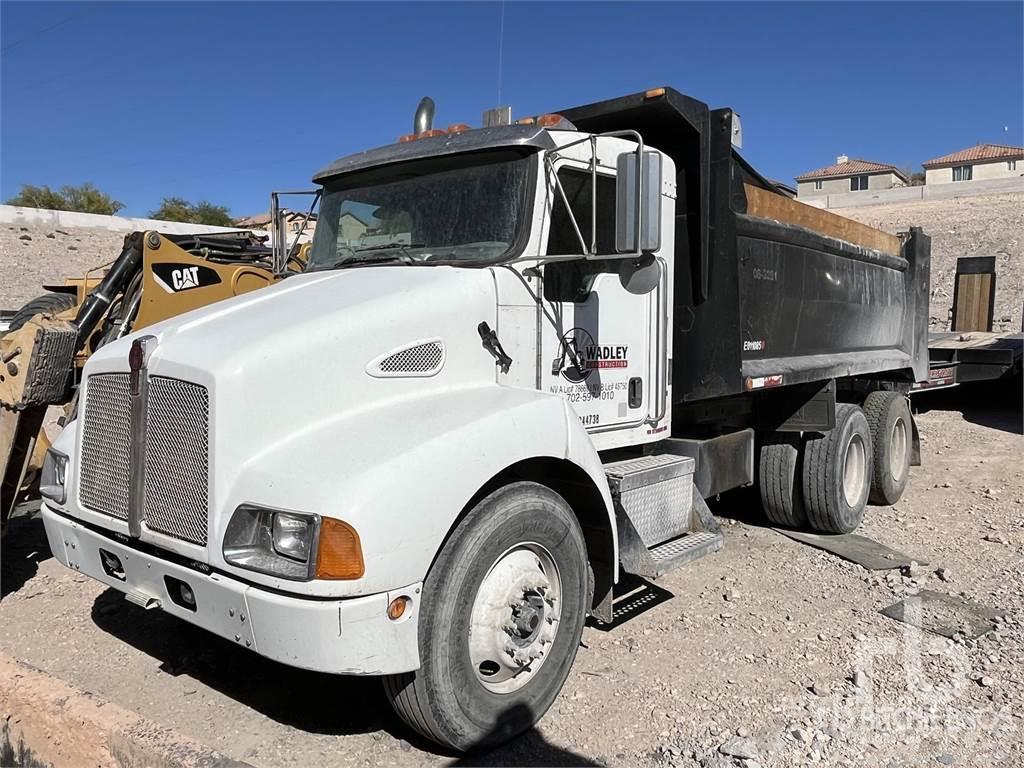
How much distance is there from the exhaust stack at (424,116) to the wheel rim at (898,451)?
5.10 m

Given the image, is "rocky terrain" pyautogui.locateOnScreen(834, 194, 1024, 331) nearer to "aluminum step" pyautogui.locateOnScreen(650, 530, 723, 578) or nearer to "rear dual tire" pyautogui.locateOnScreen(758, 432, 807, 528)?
"rear dual tire" pyautogui.locateOnScreen(758, 432, 807, 528)

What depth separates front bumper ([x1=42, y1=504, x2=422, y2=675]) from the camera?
262 centimetres

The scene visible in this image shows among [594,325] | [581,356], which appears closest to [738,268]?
[594,325]

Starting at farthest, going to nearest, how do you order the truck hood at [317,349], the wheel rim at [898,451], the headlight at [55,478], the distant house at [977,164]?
the distant house at [977,164] < the wheel rim at [898,451] < the headlight at [55,478] < the truck hood at [317,349]

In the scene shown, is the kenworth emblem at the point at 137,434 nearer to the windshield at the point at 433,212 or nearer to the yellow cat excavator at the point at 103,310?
the windshield at the point at 433,212

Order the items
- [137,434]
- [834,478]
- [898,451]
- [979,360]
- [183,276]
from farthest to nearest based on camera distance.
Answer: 1. [979,360]
2. [898,451]
3. [183,276]
4. [834,478]
5. [137,434]

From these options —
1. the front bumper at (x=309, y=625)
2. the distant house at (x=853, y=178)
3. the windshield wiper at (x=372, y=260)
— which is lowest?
the front bumper at (x=309, y=625)

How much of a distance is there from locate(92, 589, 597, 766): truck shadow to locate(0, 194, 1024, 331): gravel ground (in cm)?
2016

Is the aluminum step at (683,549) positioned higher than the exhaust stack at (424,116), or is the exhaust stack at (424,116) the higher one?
the exhaust stack at (424,116)

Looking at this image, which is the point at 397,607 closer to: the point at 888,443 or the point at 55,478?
the point at 55,478

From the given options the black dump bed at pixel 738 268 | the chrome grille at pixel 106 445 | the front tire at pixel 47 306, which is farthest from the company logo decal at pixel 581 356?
the front tire at pixel 47 306

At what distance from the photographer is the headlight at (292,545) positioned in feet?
8.46

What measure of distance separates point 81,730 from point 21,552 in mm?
3342

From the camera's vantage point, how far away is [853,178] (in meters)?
61.5
